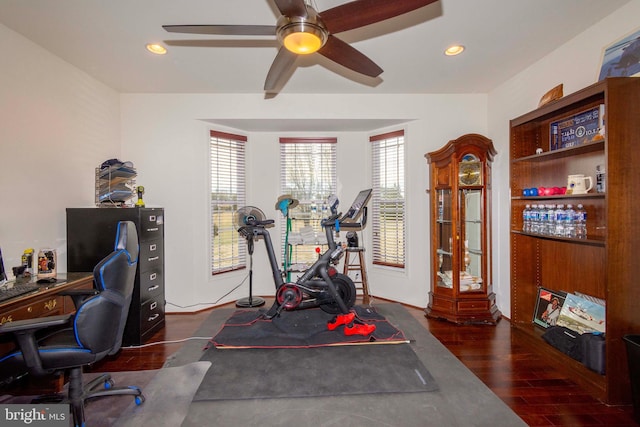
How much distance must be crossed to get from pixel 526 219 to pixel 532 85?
137 centimetres

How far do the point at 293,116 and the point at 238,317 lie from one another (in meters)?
2.45

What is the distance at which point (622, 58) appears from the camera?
207cm

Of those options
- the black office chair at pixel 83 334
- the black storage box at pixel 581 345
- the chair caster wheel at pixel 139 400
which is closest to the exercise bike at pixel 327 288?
the chair caster wheel at pixel 139 400

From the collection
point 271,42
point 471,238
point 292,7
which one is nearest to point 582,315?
point 471,238

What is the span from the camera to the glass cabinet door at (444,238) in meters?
3.36

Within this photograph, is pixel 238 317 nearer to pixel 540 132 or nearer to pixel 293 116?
pixel 293 116

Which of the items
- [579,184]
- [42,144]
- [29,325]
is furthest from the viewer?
[42,144]

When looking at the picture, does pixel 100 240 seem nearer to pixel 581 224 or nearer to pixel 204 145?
pixel 204 145

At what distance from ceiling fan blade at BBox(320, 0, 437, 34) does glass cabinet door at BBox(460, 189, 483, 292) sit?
237cm

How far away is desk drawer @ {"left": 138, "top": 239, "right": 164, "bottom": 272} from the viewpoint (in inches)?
111

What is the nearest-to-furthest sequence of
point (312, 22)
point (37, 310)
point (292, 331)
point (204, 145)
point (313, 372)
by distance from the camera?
point (312, 22) < point (37, 310) < point (313, 372) < point (292, 331) < point (204, 145)

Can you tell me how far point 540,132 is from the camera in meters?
2.80

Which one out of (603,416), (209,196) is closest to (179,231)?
(209,196)

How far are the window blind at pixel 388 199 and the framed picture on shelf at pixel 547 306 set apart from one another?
1471 mm
